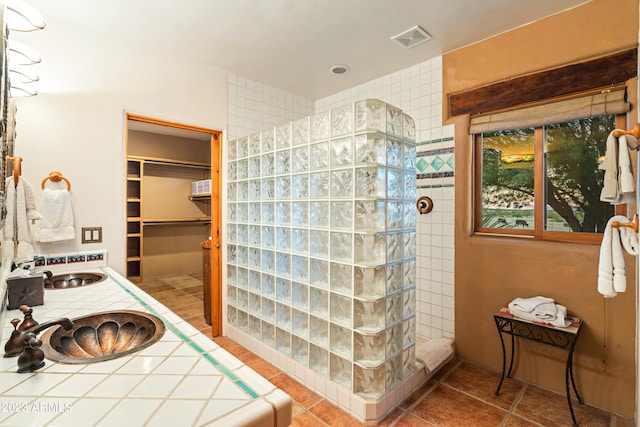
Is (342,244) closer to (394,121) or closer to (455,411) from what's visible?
(394,121)

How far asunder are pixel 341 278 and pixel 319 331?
43 cm

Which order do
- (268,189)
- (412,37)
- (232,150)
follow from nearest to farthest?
1. (412,37)
2. (268,189)
3. (232,150)

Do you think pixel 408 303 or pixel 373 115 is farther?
pixel 408 303

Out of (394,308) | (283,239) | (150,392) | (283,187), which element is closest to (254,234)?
(283,239)

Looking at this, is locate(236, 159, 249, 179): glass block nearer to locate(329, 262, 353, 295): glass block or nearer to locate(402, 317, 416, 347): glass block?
locate(329, 262, 353, 295): glass block

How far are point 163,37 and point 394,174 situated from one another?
2.00 m

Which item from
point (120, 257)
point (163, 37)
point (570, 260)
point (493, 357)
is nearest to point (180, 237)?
point (120, 257)

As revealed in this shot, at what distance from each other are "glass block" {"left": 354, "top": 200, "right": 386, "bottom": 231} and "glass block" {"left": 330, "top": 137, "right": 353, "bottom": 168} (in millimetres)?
267

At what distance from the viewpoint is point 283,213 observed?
2.24 m

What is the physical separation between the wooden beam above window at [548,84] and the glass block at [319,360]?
2.08m

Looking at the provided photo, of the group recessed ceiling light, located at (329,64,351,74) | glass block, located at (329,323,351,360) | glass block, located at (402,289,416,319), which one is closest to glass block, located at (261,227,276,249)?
glass block, located at (329,323,351,360)

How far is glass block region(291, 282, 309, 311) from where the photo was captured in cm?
207

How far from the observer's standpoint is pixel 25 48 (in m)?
1.44

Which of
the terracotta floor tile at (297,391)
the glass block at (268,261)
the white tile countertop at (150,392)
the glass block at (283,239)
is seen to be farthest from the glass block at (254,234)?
the white tile countertop at (150,392)
